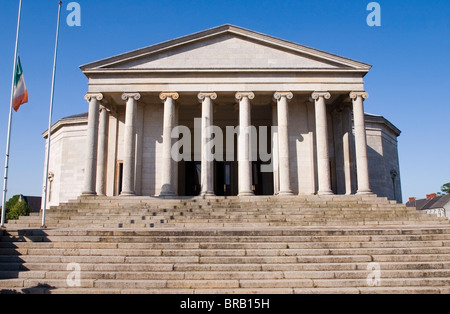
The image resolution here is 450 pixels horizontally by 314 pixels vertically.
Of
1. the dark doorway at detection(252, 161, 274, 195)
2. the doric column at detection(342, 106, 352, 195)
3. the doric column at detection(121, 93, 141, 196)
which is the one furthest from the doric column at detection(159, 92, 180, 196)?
the doric column at detection(342, 106, 352, 195)

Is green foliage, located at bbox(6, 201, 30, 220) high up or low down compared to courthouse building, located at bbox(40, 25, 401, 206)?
down

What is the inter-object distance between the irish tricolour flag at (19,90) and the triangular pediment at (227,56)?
28.7 ft

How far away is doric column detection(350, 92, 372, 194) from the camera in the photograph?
2512 centimetres

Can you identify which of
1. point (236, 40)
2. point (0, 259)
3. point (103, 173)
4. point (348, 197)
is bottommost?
point (0, 259)

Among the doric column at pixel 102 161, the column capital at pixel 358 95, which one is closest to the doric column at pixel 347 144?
the column capital at pixel 358 95

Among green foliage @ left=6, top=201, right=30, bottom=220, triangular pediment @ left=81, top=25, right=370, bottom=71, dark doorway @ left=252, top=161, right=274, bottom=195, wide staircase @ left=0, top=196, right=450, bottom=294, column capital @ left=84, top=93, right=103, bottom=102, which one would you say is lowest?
wide staircase @ left=0, top=196, right=450, bottom=294

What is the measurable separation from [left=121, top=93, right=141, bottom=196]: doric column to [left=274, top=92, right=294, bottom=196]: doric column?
10341mm

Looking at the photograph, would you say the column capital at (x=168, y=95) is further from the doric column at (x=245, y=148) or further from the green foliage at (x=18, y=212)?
the green foliage at (x=18, y=212)

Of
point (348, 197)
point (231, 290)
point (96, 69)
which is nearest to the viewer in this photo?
point (231, 290)

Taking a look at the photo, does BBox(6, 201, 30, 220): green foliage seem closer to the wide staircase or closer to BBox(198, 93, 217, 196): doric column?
BBox(198, 93, 217, 196): doric column

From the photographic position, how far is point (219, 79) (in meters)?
26.5
